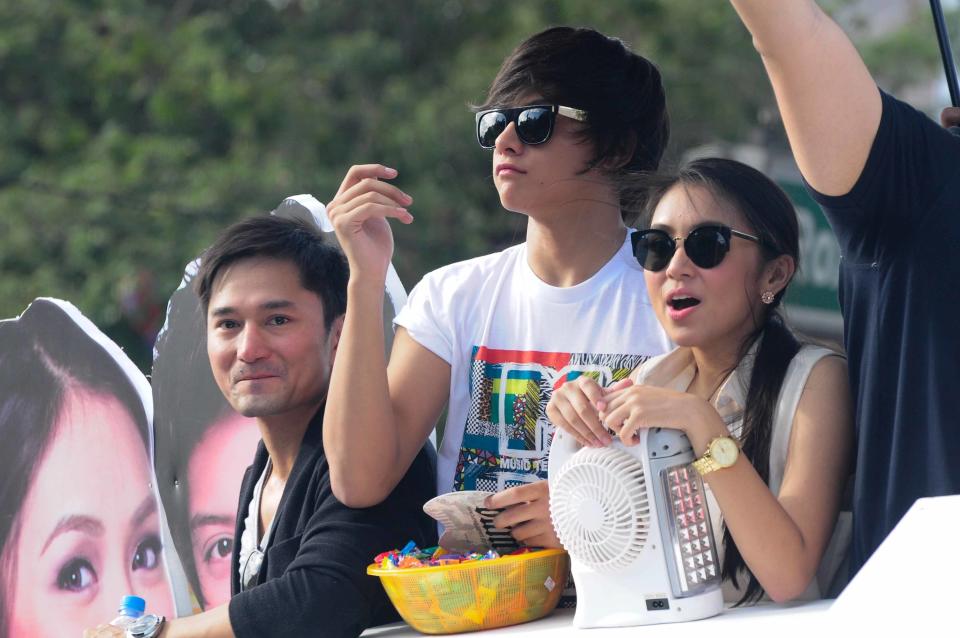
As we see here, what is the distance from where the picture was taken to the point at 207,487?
324 centimetres

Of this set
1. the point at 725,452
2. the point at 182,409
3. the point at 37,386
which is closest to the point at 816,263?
the point at 182,409

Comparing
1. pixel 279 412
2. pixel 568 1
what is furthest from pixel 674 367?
pixel 568 1

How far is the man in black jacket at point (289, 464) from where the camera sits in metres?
2.23

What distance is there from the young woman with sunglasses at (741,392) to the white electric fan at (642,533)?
30 millimetres

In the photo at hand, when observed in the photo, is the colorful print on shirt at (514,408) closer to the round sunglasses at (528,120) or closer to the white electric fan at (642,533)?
the round sunglasses at (528,120)

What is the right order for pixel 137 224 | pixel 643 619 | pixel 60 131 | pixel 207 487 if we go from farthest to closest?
pixel 60 131 < pixel 137 224 < pixel 207 487 < pixel 643 619

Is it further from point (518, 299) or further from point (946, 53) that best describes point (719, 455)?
point (518, 299)

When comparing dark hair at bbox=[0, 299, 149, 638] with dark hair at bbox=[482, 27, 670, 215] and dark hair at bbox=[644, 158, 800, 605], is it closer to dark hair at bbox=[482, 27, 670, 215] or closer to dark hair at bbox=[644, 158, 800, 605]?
dark hair at bbox=[482, 27, 670, 215]

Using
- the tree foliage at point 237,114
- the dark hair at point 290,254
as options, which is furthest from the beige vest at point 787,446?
Answer: the tree foliage at point 237,114

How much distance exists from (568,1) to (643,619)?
25.9ft

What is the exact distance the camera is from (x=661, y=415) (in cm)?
181

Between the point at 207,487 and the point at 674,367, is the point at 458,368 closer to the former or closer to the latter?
the point at 674,367

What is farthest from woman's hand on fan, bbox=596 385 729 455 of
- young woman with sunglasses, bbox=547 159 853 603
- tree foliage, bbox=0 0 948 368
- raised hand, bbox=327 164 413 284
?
tree foliage, bbox=0 0 948 368

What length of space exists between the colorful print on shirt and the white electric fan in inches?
21.7
